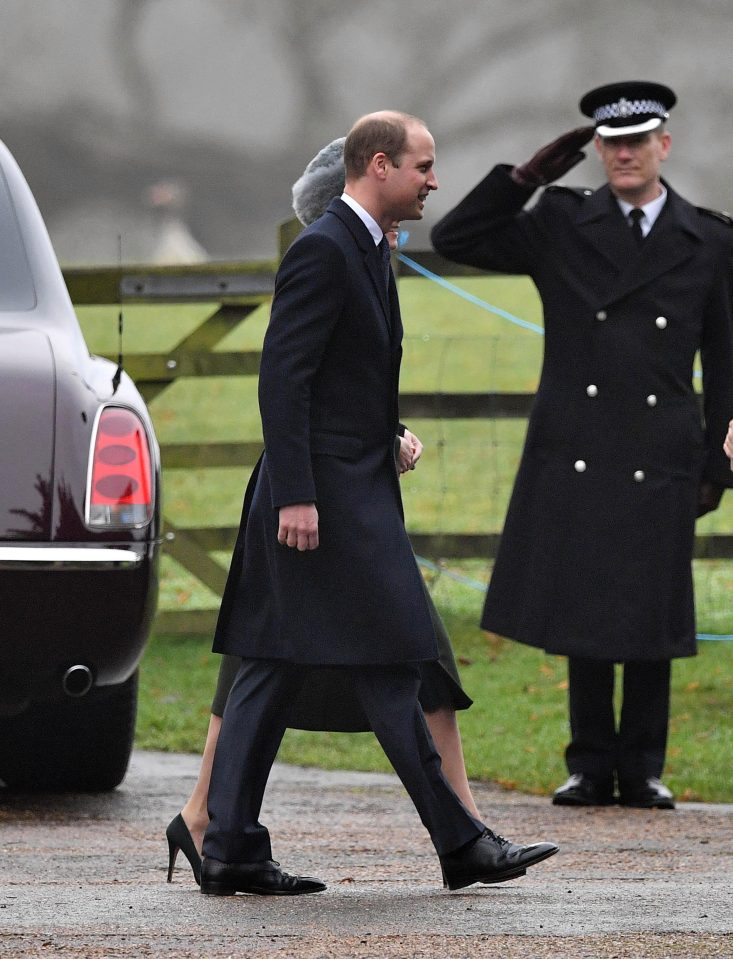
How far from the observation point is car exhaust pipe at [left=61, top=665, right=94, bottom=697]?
4.50 m

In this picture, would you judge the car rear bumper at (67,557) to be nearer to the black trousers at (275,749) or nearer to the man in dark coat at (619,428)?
the black trousers at (275,749)

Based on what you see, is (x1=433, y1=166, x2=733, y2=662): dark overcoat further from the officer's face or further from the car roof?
the car roof

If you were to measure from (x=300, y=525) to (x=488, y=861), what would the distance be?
0.71 metres

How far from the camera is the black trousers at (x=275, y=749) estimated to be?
383cm

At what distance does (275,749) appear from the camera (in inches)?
158

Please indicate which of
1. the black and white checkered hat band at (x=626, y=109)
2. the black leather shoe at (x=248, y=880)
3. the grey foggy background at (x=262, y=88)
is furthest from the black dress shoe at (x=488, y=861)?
the grey foggy background at (x=262, y=88)

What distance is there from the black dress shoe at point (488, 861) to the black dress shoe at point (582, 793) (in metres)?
1.58

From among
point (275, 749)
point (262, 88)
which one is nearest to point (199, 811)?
point (275, 749)

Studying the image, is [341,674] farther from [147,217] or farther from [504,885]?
[147,217]

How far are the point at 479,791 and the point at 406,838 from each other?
94cm

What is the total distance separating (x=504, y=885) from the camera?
4090 millimetres

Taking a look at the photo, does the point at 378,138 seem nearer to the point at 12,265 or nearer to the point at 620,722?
the point at 12,265

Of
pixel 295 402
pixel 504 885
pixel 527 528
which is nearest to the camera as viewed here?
pixel 295 402

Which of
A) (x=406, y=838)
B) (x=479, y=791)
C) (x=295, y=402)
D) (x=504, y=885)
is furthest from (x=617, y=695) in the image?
(x=295, y=402)
